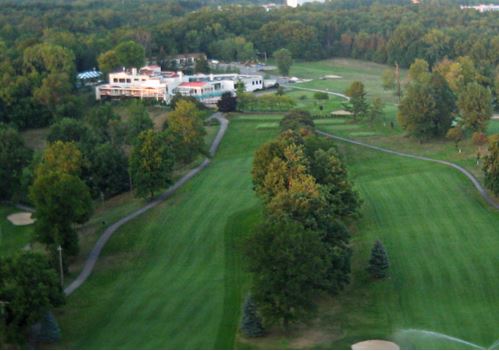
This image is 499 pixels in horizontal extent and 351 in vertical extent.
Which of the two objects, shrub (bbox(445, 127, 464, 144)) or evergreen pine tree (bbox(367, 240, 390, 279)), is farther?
shrub (bbox(445, 127, 464, 144))

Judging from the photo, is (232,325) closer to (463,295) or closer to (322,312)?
(322,312)

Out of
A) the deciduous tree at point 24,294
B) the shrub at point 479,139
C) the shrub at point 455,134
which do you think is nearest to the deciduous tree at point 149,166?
the deciduous tree at point 24,294

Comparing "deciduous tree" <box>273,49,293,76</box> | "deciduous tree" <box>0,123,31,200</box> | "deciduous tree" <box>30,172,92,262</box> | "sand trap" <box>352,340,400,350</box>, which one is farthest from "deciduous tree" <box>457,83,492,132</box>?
"deciduous tree" <box>273,49,293,76</box>

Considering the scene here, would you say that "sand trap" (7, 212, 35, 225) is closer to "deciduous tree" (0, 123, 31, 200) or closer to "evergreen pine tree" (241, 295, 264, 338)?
"deciduous tree" (0, 123, 31, 200)

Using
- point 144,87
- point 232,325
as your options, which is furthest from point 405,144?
point 232,325

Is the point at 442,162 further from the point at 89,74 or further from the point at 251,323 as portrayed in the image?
the point at 89,74

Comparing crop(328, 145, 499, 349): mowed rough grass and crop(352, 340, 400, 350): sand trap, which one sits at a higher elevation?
crop(352, 340, 400, 350): sand trap

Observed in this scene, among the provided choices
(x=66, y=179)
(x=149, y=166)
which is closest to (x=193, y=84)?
(x=149, y=166)
